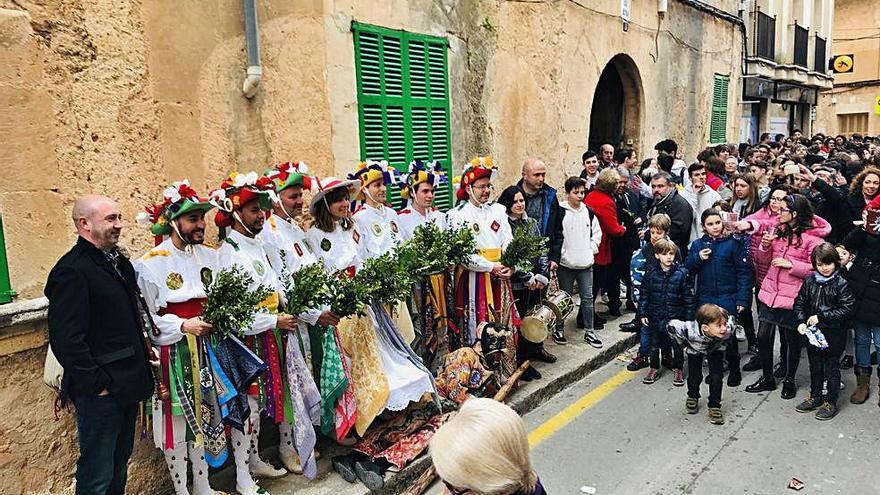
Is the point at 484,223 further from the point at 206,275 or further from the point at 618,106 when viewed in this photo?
the point at 618,106

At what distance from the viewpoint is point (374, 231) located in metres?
5.70

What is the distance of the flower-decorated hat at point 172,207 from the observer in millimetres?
3963

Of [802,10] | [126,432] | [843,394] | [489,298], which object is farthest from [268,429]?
[802,10]

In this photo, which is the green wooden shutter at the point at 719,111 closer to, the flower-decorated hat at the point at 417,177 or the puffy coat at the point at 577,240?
the puffy coat at the point at 577,240

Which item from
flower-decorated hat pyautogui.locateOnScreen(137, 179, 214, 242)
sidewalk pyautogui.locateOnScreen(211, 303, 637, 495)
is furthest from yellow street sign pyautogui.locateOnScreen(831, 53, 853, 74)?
flower-decorated hat pyautogui.locateOnScreen(137, 179, 214, 242)

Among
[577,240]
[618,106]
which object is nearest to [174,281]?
[577,240]

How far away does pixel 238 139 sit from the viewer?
5477mm

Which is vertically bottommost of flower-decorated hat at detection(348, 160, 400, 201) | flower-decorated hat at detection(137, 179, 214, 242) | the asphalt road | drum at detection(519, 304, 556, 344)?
the asphalt road

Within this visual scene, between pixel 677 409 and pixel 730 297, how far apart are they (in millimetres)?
1239

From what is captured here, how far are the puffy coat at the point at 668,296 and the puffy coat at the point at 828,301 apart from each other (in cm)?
95

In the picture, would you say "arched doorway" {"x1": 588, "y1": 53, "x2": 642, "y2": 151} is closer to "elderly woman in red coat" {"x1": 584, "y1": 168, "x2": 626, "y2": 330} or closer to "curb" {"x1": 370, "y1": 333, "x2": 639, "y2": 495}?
"elderly woman in red coat" {"x1": 584, "y1": 168, "x2": 626, "y2": 330}

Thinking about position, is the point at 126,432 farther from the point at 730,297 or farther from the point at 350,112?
the point at 730,297

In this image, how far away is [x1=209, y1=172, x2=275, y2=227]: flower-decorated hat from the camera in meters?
4.32

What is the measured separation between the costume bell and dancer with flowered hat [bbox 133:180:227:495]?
2.60 metres
